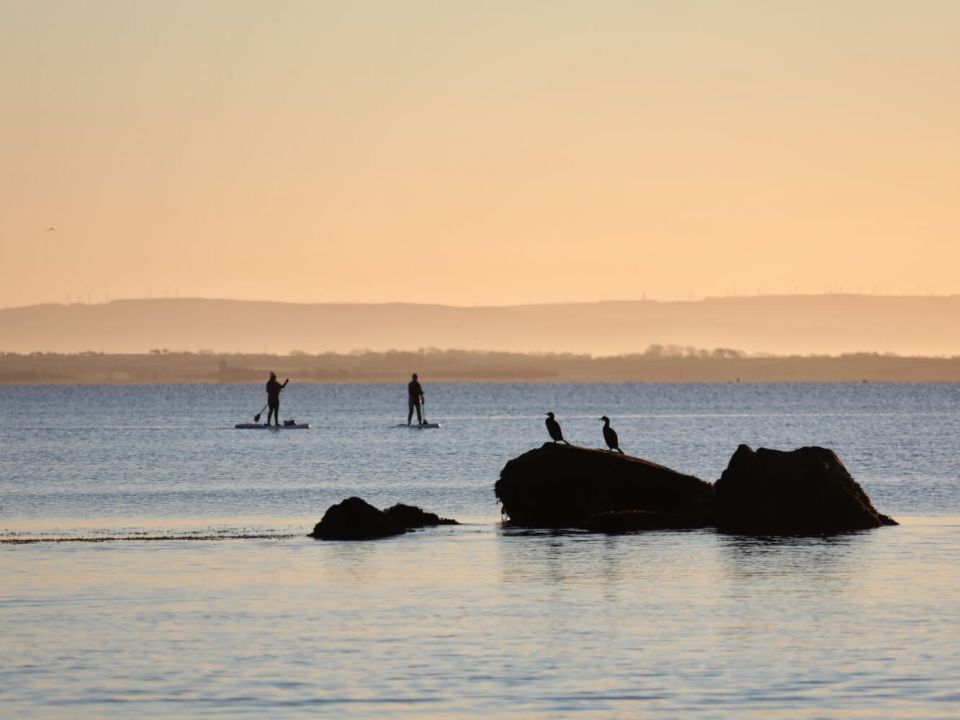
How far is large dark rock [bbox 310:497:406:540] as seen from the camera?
106 feet

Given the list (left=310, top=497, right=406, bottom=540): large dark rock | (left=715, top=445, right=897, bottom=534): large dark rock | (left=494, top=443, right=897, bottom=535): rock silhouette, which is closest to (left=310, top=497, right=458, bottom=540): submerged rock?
(left=310, top=497, right=406, bottom=540): large dark rock

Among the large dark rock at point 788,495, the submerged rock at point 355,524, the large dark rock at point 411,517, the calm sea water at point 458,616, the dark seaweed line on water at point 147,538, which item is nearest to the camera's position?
the calm sea water at point 458,616

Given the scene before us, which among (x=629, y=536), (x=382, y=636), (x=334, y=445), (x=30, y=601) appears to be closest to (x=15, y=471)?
(x=334, y=445)

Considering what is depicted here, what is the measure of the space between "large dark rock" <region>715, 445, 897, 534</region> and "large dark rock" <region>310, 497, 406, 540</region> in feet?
20.4

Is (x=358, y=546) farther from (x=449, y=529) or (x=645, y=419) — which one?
(x=645, y=419)

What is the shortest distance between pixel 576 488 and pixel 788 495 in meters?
3.93

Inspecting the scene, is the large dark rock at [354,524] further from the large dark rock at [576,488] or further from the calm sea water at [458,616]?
the large dark rock at [576,488]

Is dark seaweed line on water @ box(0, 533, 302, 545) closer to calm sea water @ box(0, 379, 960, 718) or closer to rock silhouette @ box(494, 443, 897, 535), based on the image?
calm sea water @ box(0, 379, 960, 718)

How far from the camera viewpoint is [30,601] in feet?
76.9

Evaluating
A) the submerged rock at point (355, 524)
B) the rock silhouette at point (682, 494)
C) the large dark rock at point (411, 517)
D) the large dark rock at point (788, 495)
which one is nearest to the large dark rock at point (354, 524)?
the submerged rock at point (355, 524)

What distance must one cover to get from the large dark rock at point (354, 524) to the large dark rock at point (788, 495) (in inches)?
245

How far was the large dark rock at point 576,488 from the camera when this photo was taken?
3406cm

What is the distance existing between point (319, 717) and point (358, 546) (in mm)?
14638

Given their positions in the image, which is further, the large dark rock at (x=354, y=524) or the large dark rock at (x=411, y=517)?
the large dark rock at (x=411, y=517)
